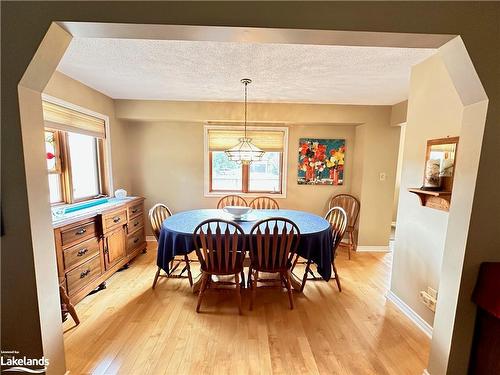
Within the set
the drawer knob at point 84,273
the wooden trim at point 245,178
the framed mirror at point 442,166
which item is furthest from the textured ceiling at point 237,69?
the drawer knob at point 84,273

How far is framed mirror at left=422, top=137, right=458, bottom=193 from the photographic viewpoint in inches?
63.7

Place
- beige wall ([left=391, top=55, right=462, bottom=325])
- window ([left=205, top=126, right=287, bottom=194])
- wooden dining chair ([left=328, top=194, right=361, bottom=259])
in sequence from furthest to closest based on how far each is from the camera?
window ([left=205, top=126, right=287, bottom=194])
wooden dining chair ([left=328, top=194, right=361, bottom=259])
beige wall ([left=391, top=55, right=462, bottom=325])

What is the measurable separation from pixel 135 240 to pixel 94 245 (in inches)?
33.1


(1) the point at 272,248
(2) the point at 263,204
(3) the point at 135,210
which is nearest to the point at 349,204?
(2) the point at 263,204

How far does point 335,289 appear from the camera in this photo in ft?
8.19

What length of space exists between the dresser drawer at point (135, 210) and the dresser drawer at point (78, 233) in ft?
2.20

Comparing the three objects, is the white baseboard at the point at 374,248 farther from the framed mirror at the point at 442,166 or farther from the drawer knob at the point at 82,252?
the drawer knob at the point at 82,252

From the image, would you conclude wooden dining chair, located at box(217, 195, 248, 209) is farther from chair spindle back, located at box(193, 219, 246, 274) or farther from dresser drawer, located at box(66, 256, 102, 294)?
dresser drawer, located at box(66, 256, 102, 294)

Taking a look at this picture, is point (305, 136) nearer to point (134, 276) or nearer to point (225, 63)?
point (225, 63)

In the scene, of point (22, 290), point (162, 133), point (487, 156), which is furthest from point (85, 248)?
point (487, 156)

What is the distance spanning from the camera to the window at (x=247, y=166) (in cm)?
369

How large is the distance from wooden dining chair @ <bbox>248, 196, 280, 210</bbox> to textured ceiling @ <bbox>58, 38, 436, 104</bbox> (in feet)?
5.05

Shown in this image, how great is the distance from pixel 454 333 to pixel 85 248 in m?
3.01

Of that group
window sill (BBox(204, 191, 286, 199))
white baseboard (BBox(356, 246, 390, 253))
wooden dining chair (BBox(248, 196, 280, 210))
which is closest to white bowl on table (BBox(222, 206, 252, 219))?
wooden dining chair (BBox(248, 196, 280, 210))
